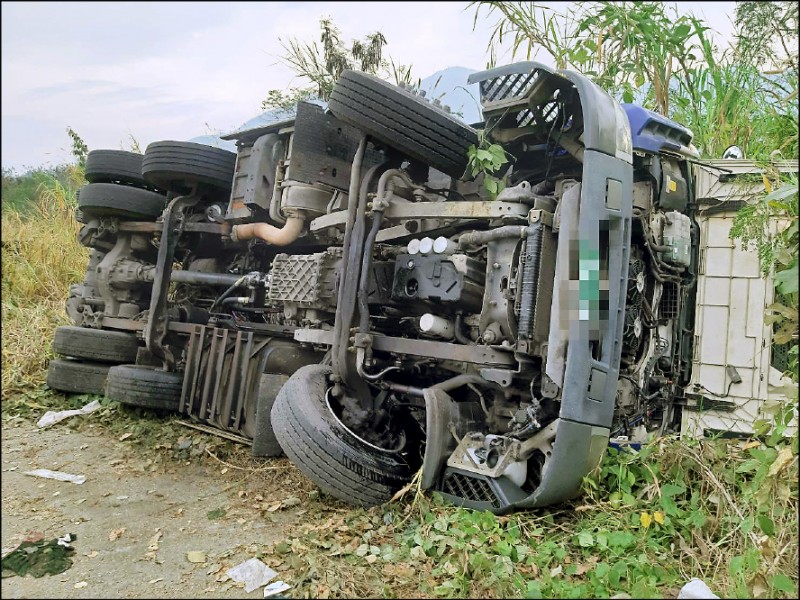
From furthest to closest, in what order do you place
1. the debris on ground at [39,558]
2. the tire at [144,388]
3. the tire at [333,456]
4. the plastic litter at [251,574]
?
the tire at [144,388], the tire at [333,456], the debris on ground at [39,558], the plastic litter at [251,574]

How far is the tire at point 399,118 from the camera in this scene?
3.47m

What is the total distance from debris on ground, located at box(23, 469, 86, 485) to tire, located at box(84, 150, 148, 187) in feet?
10.2

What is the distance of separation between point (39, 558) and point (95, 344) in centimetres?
308

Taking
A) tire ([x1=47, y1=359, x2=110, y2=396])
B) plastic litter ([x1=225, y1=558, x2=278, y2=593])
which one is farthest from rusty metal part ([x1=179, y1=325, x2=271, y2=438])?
plastic litter ([x1=225, y1=558, x2=278, y2=593])

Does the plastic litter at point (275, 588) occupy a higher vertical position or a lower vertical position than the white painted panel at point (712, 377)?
lower

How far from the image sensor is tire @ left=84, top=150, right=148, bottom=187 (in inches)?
240

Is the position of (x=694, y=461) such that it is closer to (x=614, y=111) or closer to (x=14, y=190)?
(x=614, y=111)

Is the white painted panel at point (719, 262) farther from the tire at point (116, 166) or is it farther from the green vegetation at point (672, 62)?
the tire at point (116, 166)

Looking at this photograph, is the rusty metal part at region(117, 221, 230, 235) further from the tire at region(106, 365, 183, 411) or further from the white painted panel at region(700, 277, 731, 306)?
the white painted panel at region(700, 277, 731, 306)

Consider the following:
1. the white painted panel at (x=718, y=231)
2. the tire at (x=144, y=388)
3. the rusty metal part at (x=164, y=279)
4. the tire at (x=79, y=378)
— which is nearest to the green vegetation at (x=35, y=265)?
the tire at (x=79, y=378)

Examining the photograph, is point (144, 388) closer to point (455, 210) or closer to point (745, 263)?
point (455, 210)

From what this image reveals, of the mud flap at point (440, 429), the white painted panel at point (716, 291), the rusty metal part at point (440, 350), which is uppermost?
the white painted panel at point (716, 291)

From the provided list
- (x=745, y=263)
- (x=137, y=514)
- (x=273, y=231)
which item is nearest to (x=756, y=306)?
(x=745, y=263)

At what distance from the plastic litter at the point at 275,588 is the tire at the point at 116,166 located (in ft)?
15.7
